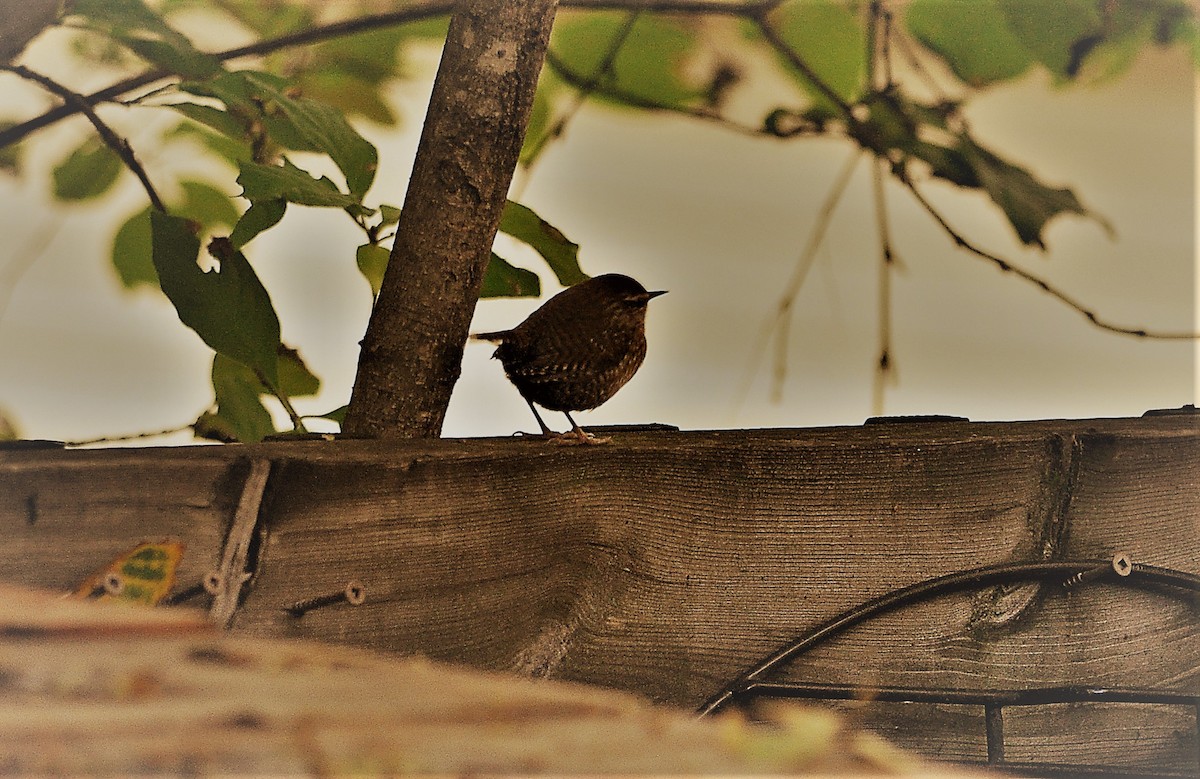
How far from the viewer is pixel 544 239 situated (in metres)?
1.21

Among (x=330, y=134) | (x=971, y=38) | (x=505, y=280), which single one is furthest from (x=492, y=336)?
(x=971, y=38)

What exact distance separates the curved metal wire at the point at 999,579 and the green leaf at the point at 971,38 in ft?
2.77

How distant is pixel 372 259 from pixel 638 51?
1.74 feet

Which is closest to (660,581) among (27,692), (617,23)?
(27,692)

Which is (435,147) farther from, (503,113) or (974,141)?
(974,141)

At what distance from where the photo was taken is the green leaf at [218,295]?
3.64 feet

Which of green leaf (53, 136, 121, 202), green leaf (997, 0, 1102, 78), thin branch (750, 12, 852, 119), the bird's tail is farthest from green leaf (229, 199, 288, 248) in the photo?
green leaf (997, 0, 1102, 78)

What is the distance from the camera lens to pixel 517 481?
784mm

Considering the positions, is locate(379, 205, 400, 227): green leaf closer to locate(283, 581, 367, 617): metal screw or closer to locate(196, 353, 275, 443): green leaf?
locate(196, 353, 275, 443): green leaf

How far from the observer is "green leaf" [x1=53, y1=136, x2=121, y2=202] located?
4.42ft

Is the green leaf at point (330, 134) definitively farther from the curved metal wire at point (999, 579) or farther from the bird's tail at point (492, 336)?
the curved metal wire at point (999, 579)

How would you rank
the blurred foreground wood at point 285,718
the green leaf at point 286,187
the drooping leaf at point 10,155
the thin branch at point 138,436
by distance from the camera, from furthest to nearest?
the drooping leaf at point 10,155, the thin branch at point 138,436, the green leaf at point 286,187, the blurred foreground wood at point 285,718

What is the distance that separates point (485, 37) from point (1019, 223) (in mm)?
749

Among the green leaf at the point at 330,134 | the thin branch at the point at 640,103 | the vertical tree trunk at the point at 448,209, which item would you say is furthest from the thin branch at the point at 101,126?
the thin branch at the point at 640,103
